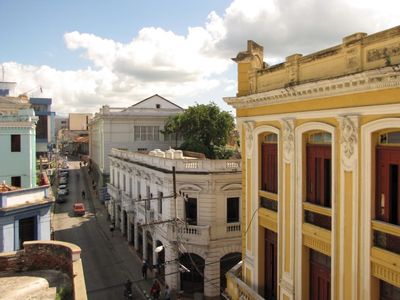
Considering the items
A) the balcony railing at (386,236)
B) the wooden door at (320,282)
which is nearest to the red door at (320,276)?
the wooden door at (320,282)

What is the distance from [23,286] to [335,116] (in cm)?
893

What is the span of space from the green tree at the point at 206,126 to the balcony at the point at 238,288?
2957 centimetres

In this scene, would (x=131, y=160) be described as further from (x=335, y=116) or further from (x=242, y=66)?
(x=335, y=116)

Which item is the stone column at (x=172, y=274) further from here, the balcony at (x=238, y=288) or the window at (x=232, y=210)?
the balcony at (x=238, y=288)

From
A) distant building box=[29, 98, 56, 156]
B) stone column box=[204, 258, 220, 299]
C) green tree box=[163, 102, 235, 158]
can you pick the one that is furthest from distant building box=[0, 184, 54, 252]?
distant building box=[29, 98, 56, 156]

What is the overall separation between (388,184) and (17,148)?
85.3 feet

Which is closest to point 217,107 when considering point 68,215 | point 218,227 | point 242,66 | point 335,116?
point 68,215

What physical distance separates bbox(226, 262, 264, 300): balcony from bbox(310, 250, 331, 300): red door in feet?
5.19

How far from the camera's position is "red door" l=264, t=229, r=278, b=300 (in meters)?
12.0

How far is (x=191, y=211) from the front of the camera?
21.9 meters

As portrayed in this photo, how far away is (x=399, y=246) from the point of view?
308 inches

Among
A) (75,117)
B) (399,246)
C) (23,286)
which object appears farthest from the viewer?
(75,117)

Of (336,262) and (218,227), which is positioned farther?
(218,227)

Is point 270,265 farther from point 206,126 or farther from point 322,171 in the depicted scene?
point 206,126
